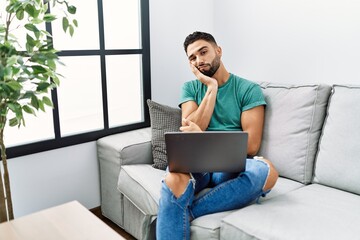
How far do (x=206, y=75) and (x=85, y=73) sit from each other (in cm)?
80

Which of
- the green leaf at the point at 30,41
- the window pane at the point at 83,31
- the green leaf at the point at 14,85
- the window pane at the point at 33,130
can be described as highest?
the window pane at the point at 83,31

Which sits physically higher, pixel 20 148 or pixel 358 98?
pixel 358 98

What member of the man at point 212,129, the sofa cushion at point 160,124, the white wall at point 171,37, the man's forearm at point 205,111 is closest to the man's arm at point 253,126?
the man at point 212,129

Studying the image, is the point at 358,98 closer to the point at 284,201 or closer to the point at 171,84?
the point at 284,201

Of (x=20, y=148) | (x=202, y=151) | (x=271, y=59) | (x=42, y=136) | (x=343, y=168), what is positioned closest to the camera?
(x=202, y=151)

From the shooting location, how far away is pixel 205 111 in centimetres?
182

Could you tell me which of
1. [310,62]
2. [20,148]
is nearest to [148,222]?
[20,148]

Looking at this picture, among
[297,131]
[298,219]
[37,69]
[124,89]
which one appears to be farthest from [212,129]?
[37,69]

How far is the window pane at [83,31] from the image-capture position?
2.02 metres

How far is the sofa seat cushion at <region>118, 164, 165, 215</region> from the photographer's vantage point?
1.64 metres

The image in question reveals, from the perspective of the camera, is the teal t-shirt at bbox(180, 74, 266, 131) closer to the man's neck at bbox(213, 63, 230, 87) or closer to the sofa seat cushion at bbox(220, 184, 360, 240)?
the man's neck at bbox(213, 63, 230, 87)

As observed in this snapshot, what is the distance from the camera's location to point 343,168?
161 cm

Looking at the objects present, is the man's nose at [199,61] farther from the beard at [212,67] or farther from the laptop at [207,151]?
the laptop at [207,151]

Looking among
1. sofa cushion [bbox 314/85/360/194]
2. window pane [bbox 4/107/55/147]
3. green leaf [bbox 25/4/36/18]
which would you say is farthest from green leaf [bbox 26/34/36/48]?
sofa cushion [bbox 314/85/360/194]
